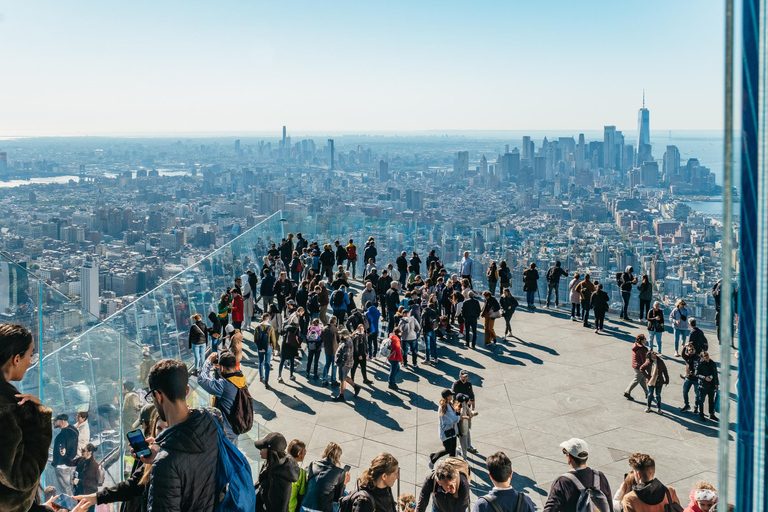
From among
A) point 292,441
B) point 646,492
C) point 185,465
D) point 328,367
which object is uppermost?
point 185,465

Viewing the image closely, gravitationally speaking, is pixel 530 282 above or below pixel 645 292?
above

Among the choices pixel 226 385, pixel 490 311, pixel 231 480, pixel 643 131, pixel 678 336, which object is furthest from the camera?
pixel 643 131

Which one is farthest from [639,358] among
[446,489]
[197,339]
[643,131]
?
[643,131]

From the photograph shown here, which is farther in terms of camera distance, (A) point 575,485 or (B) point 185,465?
(A) point 575,485

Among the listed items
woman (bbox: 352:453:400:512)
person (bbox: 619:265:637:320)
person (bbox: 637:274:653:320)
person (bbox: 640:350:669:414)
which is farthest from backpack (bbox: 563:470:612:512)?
person (bbox: 619:265:637:320)

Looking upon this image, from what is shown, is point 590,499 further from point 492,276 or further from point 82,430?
point 492,276

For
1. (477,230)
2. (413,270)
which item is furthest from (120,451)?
(477,230)
